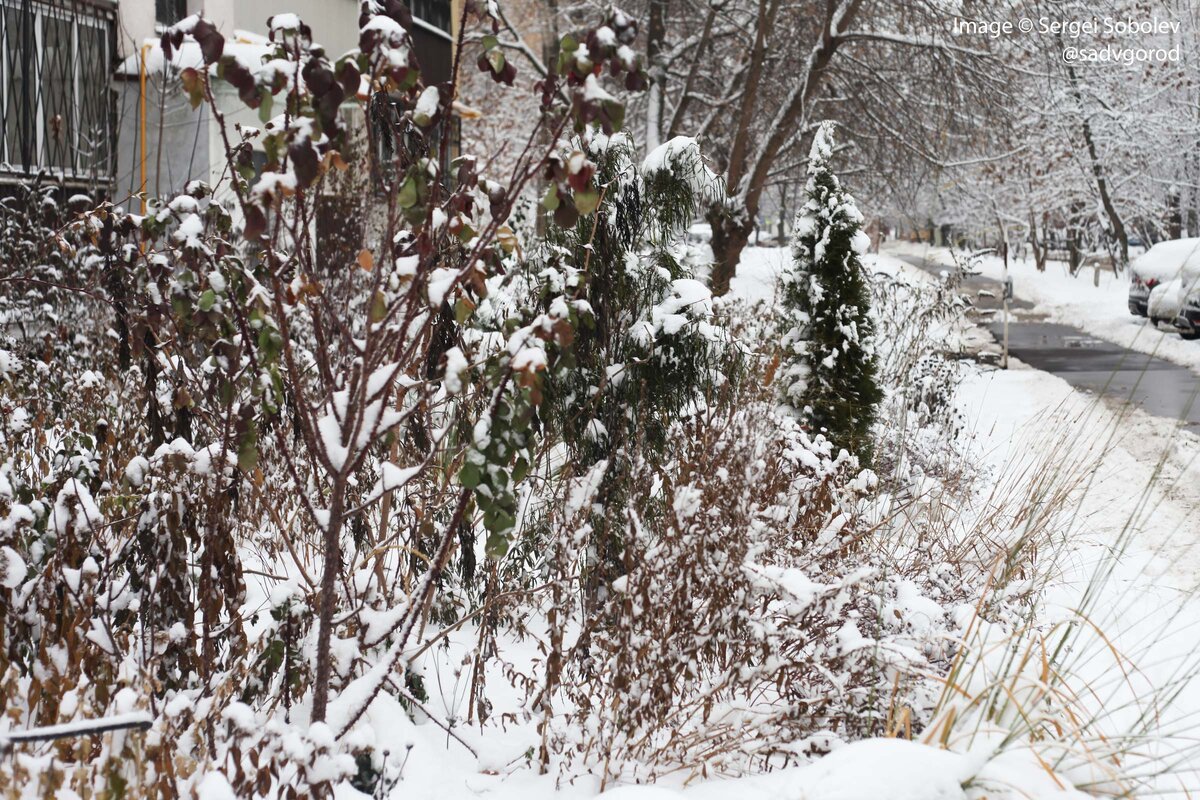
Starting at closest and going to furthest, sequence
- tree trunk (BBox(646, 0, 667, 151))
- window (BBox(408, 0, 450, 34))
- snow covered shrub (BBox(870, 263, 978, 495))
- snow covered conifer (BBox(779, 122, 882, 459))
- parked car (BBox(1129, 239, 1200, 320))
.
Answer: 1. snow covered conifer (BBox(779, 122, 882, 459))
2. snow covered shrub (BBox(870, 263, 978, 495))
3. tree trunk (BBox(646, 0, 667, 151))
4. parked car (BBox(1129, 239, 1200, 320))
5. window (BBox(408, 0, 450, 34))

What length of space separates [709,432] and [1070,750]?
185 centimetres

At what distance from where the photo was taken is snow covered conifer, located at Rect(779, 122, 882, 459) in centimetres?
640

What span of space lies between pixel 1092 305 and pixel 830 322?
22685 millimetres

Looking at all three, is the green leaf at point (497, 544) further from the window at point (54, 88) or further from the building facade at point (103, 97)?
the window at point (54, 88)

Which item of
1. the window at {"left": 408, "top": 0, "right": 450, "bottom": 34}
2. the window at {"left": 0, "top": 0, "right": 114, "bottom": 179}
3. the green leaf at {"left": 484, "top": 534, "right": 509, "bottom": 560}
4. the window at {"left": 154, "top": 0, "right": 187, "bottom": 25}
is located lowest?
the green leaf at {"left": 484, "top": 534, "right": 509, "bottom": 560}

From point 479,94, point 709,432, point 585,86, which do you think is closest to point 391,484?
point 585,86

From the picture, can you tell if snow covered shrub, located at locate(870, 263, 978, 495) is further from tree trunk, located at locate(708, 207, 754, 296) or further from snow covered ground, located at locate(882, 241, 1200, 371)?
tree trunk, located at locate(708, 207, 754, 296)

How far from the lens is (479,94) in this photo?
32.2 meters

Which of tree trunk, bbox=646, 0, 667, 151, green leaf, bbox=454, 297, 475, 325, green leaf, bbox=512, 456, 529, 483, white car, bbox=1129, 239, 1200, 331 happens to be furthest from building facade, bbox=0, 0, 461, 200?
white car, bbox=1129, 239, 1200, 331

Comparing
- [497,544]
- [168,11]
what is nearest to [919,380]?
[497,544]

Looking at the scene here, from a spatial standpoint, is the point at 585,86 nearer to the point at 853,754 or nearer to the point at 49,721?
the point at 853,754

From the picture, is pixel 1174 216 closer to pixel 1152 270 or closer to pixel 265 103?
pixel 1152 270

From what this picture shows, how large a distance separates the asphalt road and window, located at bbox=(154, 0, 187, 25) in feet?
30.8

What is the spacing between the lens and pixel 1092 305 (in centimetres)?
2645
